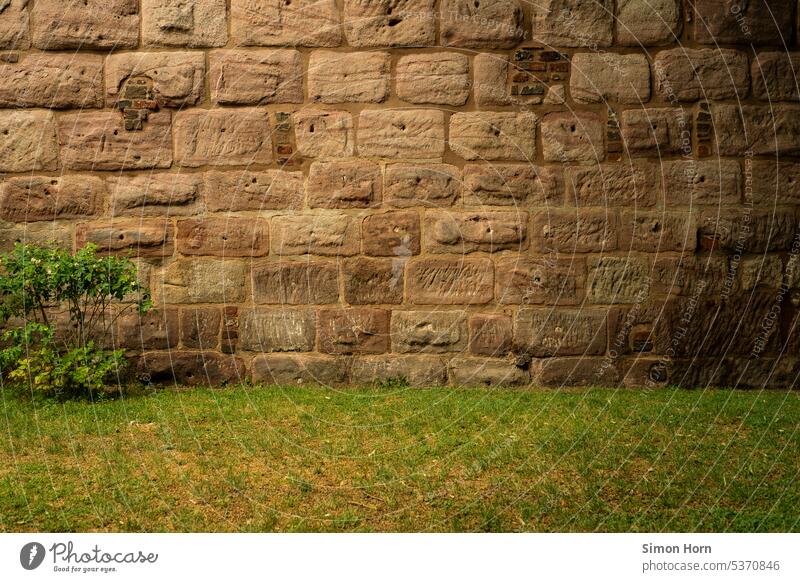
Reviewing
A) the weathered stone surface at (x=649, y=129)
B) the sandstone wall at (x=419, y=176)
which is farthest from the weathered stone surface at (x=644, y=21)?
the weathered stone surface at (x=649, y=129)

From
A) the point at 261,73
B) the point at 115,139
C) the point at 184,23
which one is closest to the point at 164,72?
the point at 184,23

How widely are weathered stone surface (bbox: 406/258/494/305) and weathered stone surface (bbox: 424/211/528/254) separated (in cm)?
13

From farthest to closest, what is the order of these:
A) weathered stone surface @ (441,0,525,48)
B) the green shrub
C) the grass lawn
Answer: weathered stone surface @ (441,0,525,48), the green shrub, the grass lawn

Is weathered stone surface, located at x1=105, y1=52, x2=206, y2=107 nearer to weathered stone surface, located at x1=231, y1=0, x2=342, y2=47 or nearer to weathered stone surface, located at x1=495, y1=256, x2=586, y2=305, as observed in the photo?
weathered stone surface, located at x1=231, y1=0, x2=342, y2=47

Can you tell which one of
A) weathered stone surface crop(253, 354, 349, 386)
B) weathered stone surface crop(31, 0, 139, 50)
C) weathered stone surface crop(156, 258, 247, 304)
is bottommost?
weathered stone surface crop(253, 354, 349, 386)

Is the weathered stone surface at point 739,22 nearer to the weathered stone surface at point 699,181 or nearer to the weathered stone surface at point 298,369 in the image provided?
→ the weathered stone surface at point 699,181

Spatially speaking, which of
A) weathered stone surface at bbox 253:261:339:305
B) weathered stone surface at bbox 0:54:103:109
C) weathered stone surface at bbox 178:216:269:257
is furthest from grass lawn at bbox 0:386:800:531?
weathered stone surface at bbox 0:54:103:109

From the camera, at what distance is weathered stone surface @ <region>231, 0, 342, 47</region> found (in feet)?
20.9

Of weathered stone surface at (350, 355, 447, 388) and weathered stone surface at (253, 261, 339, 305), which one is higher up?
weathered stone surface at (253, 261, 339, 305)

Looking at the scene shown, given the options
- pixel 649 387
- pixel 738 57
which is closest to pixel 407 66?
pixel 738 57

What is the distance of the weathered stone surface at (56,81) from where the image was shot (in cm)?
640

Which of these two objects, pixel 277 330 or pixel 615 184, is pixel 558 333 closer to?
pixel 615 184
